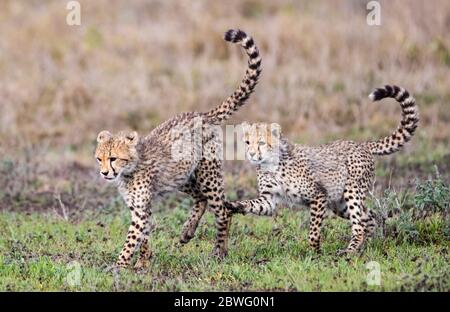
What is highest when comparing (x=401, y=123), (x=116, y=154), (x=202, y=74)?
(x=202, y=74)

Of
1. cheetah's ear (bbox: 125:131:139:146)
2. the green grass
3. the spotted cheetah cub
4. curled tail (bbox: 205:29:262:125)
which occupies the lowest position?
the green grass

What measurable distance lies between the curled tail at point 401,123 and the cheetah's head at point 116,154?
1.91 m

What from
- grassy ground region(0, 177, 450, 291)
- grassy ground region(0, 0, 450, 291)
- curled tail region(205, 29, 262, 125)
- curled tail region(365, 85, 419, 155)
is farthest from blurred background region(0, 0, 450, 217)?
curled tail region(365, 85, 419, 155)

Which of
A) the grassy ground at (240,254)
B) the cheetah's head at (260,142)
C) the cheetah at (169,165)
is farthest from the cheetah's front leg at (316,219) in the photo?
the cheetah at (169,165)

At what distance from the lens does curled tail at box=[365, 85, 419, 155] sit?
8.03 metres

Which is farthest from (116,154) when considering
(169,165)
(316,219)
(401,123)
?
(401,123)

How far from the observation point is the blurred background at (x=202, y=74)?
39.9 feet

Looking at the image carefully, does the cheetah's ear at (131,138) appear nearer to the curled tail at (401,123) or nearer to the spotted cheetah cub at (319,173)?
the spotted cheetah cub at (319,173)

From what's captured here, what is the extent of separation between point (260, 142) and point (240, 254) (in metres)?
0.88

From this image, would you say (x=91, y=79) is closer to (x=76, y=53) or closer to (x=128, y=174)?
(x=76, y=53)

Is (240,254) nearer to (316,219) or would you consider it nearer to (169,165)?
(316,219)

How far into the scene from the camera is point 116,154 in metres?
7.67

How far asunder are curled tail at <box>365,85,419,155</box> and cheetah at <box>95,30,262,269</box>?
1.08 m

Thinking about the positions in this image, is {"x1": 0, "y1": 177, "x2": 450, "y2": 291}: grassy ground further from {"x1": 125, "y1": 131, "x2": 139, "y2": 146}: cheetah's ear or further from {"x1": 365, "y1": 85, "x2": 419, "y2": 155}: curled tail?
{"x1": 125, "y1": 131, "x2": 139, "y2": 146}: cheetah's ear
